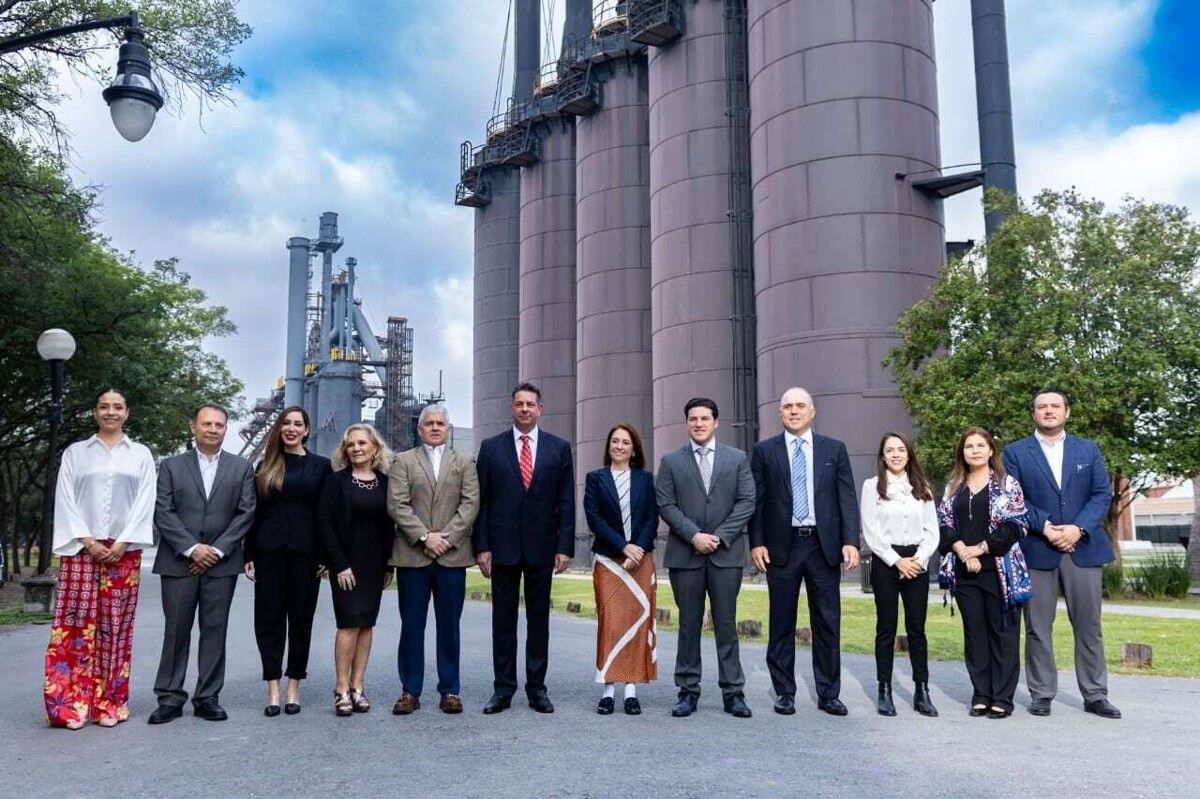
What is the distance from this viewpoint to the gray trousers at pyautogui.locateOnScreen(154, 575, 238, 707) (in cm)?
731

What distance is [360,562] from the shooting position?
7457 mm

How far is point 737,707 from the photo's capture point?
286 inches

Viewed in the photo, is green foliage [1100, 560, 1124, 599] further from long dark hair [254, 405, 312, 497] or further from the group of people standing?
long dark hair [254, 405, 312, 497]

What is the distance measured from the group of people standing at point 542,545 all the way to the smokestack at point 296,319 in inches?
2861

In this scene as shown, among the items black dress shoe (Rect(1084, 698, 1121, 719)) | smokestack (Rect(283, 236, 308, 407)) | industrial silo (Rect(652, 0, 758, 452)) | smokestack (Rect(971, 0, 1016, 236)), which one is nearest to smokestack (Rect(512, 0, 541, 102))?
industrial silo (Rect(652, 0, 758, 452))

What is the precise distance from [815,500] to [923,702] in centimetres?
162

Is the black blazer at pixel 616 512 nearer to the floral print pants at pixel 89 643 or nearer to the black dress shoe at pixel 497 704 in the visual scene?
the black dress shoe at pixel 497 704

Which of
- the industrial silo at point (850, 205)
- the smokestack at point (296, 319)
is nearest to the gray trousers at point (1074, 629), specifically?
the industrial silo at point (850, 205)

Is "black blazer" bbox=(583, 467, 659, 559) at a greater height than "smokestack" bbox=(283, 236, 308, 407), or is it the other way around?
"smokestack" bbox=(283, 236, 308, 407)

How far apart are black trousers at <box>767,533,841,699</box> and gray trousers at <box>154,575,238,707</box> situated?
395 cm

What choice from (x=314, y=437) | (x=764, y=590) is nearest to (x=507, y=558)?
(x=764, y=590)

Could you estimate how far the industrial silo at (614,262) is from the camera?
133 feet

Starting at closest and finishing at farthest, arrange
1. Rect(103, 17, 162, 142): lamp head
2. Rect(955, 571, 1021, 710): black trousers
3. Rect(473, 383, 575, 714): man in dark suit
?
Rect(955, 571, 1021, 710): black trousers < Rect(473, 383, 575, 714): man in dark suit < Rect(103, 17, 162, 142): lamp head

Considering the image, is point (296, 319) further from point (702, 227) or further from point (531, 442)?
point (531, 442)
